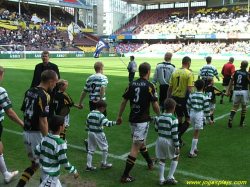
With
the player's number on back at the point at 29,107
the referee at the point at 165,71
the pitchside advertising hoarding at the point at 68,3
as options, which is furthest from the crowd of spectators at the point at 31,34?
the player's number on back at the point at 29,107

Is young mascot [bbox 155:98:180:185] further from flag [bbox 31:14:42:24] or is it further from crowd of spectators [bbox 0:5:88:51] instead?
flag [bbox 31:14:42:24]

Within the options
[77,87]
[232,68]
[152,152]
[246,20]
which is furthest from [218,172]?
[246,20]

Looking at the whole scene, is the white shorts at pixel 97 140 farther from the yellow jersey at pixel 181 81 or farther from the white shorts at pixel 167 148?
the yellow jersey at pixel 181 81

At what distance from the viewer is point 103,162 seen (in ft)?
17.8

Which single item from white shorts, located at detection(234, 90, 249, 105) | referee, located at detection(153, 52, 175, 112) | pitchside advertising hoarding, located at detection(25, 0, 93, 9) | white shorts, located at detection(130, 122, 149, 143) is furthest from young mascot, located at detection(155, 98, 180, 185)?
pitchside advertising hoarding, located at detection(25, 0, 93, 9)

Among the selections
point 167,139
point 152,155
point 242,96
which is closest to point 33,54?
point 242,96

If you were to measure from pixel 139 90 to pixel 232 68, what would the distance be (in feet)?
31.1

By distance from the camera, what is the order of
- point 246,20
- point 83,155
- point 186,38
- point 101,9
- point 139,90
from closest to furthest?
point 139,90
point 83,155
point 246,20
point 186,38
point 101,9

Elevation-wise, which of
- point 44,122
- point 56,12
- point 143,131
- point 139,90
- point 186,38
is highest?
point 56,12

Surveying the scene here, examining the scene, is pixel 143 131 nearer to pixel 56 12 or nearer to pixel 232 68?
pixel 232 68

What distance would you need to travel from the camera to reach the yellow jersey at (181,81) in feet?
21.3

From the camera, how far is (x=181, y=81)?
657cm

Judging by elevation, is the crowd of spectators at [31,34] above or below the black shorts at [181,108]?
above

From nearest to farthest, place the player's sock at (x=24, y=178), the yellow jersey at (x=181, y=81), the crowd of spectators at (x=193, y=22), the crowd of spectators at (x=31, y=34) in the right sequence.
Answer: the player's sock at (x=24, y=178), the yellow jersey at (x=181, y=81), the crowd of spectators at (x=31, y=34), the crowd of spectators at (x=193, y=22)
